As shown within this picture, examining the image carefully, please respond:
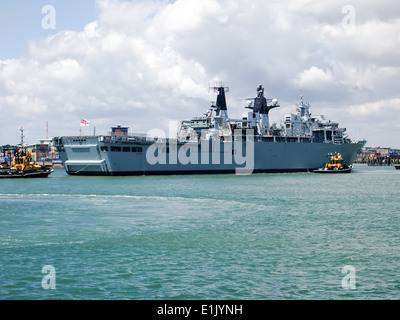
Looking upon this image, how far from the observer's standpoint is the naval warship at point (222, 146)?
5466cm

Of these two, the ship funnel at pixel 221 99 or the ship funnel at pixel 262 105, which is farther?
the ship funnel at pixel 262 105

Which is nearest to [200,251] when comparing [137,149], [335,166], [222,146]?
[137,149]

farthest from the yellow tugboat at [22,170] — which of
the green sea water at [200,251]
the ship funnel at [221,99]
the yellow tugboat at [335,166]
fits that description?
the yellow tugboat at [335,166]

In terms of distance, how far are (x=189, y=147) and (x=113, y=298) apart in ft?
161

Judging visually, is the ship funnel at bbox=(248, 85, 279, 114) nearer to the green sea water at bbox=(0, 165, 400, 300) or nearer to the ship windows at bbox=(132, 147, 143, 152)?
the ship windows at bbox=(132, 147, 143, 152)

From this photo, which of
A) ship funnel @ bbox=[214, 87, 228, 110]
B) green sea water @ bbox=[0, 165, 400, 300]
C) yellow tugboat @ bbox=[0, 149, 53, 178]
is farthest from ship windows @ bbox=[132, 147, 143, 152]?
green sea water @ bbox=[0, 165, 400, 300]

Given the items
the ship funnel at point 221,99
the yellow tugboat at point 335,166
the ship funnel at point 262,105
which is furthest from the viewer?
the ship funnel at point 262,105

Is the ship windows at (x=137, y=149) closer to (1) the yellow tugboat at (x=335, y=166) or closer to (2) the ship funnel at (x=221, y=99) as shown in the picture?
(2) the ship funnel at (x=221, y=99)

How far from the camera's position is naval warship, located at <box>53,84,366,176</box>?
5466 centimetres

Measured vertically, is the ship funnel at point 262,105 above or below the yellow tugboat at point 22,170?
above

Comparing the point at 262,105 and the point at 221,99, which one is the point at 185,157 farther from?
the point at 262,105

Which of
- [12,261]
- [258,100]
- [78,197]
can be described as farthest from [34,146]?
[12,261]

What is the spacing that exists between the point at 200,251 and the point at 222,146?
47.4m

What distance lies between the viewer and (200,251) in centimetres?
1434
